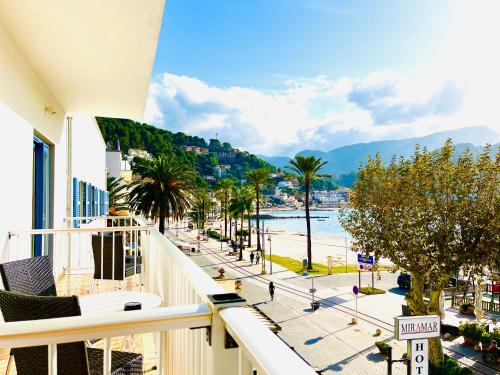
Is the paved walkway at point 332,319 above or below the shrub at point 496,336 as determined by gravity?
below

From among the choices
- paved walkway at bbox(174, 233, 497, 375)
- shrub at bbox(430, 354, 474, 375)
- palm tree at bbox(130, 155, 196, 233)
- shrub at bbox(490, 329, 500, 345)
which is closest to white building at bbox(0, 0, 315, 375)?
paved walkway at bbox(174, 233, 497, 375)

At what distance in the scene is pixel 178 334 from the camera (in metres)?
2.15

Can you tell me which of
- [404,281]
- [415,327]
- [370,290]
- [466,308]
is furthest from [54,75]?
[404,281]

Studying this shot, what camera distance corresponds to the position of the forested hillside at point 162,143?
7362 centimetres

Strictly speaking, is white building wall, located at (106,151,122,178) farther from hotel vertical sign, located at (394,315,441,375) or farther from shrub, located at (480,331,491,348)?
shrub, located at (480,331,491,348)

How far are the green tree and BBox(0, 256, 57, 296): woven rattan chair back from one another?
49.8ft

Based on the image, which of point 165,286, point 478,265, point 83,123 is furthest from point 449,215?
point 165,286

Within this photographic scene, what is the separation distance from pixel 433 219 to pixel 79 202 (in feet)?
48.4

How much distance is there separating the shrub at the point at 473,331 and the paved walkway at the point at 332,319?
0.64 m

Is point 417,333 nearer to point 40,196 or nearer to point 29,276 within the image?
point 40,196

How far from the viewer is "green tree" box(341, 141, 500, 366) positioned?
1628 cm

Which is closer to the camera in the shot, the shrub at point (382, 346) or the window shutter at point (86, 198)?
the window shutter at point (86, 198)

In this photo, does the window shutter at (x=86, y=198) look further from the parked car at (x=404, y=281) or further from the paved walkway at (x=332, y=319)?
the parked car at (x=404, y=281)

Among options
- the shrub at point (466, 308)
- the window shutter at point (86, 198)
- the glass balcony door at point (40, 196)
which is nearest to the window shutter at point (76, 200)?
the window shutter at point (86, 198)
